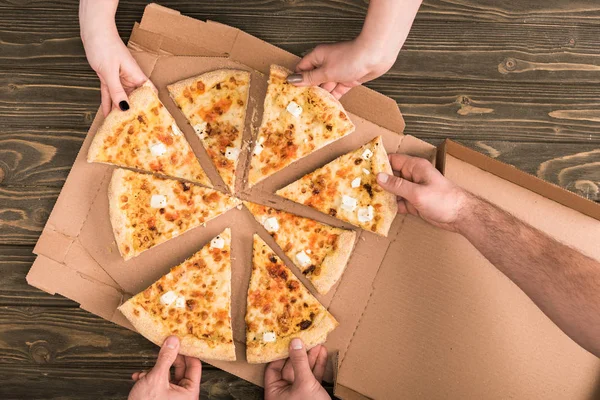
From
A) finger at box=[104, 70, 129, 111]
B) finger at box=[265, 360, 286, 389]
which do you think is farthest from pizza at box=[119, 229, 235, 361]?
finger at box=[104, 70, 129, 111]

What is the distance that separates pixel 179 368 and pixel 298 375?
87 centimetres

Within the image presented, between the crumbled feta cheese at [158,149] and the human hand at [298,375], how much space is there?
158 cm

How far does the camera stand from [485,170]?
11.5 ft

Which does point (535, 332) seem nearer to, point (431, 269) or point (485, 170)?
point (431, 269)

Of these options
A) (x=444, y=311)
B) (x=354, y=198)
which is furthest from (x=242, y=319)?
(x=444, y=311)

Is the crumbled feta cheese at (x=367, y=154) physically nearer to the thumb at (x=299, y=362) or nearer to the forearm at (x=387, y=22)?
the forearm at (x=387, y=22)

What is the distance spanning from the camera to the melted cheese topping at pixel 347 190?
11.3 feet

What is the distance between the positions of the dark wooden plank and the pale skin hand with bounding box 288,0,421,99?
2.29 metres

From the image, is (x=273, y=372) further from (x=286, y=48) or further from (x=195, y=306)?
(x=286, y=48)

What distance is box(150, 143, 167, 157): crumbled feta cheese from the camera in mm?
3484

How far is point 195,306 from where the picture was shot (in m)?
3.46

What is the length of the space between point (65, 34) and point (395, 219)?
2727mm

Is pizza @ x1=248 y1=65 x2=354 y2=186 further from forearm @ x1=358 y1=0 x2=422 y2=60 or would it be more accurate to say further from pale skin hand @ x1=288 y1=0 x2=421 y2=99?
forearm @ x1=358 y1=0 x2=422 y2=60

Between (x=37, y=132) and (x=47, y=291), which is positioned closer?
(x=47, y=291)
